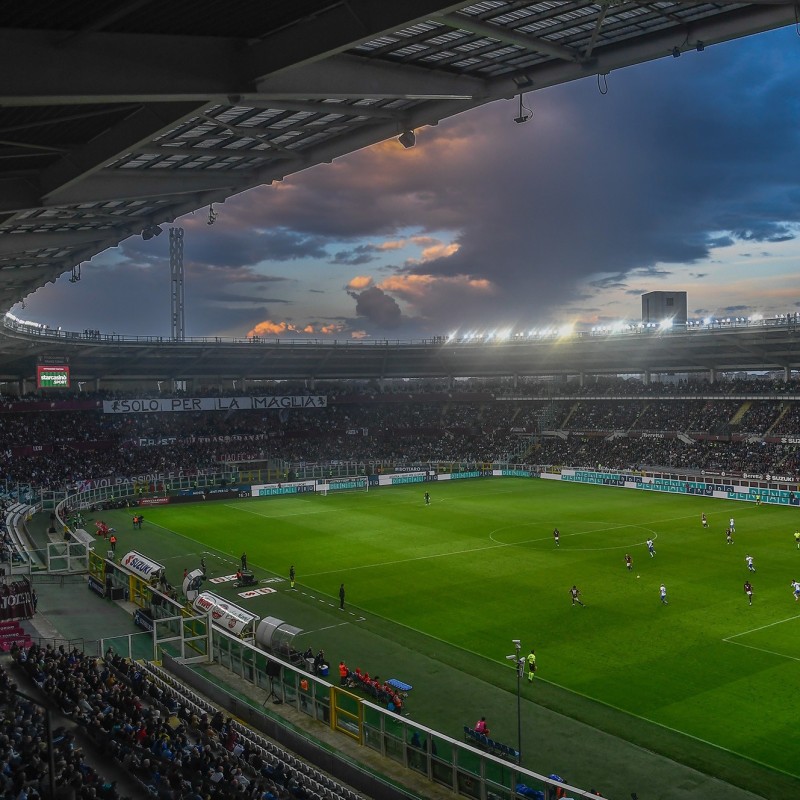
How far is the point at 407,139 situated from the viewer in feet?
46.8

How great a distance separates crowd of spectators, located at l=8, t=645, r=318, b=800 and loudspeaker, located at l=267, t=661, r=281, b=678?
2929mm

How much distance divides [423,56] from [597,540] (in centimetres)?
3882

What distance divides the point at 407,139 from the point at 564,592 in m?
26.0

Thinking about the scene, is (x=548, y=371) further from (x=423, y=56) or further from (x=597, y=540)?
(x=423, y=56)

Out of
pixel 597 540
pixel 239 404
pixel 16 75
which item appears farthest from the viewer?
pixel 239 404

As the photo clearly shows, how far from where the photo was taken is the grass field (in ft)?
78.6

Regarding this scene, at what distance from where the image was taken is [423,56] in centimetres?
1196

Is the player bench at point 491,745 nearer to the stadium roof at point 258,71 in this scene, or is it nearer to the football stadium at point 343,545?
the football stadium at point 343,545

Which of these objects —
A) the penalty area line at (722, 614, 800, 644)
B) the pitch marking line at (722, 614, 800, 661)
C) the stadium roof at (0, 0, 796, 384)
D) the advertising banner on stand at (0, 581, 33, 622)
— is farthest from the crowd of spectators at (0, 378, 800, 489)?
the stadium roof at (0, 0, 796, 384)

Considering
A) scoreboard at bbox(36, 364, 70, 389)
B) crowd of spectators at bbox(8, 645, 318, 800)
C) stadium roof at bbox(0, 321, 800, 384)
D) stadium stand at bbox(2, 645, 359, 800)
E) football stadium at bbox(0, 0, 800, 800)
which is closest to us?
football stadium at bbox(0, 0, 800, 800)

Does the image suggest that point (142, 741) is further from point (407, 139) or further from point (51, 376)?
point (51, 376)

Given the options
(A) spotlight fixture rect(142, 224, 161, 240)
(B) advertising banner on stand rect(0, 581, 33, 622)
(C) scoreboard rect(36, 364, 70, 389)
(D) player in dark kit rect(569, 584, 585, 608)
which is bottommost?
(D) player in dark kit rect(569, 584, 585, 608)

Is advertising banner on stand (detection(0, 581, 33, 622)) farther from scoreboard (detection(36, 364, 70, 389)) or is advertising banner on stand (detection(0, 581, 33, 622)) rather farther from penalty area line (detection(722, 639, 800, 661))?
scoreboard (detection(36, 364, 70, 389))

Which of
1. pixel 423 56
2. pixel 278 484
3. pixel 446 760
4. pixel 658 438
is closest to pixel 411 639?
pixel 446 760
